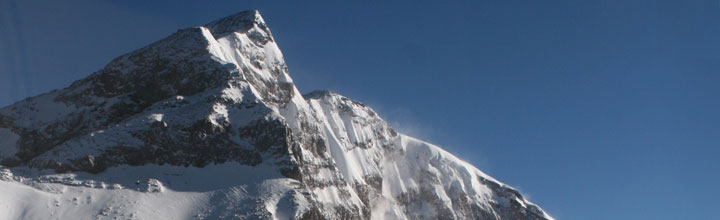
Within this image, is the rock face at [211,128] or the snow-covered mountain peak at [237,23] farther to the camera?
the snow-covered mountain peak at [237,23]

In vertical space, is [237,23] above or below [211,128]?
above

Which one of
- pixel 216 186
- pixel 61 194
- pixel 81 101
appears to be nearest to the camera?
pixel 61 194

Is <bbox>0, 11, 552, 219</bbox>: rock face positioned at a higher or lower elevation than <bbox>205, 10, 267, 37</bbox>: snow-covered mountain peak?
lower

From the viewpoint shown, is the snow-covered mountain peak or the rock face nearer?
the rock face

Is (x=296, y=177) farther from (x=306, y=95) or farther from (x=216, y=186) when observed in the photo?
(x=306, y=95)

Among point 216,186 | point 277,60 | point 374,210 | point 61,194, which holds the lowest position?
point 61,194

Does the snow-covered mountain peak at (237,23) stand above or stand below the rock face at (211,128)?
above

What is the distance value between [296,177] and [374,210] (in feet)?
155

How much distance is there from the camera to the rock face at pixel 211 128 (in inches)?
3164

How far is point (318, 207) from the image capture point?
282 feet

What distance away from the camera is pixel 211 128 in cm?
8794

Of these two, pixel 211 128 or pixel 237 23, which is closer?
pixel 211 128

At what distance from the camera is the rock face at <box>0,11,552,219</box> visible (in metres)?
80.4

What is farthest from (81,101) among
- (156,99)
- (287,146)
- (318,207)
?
(318,207)
